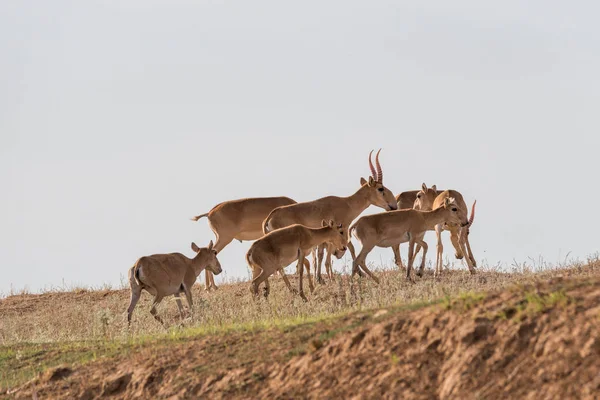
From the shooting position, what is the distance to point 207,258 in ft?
71.2

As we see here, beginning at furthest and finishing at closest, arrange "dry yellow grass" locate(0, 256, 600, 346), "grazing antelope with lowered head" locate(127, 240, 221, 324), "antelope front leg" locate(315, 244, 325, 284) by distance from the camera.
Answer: "antelope front leg" locate(315, 244, 325, 284) < "grazing antelope with lowered head" locate(127, 240, 221, 324) < "dry yellow grass" locate(0, 256, 600, 346)

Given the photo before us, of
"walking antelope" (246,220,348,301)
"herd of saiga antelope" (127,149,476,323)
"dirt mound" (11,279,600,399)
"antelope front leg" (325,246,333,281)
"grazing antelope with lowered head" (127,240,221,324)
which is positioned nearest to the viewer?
"dirt mound" (11,279,600,399)

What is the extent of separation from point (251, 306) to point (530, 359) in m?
10.5

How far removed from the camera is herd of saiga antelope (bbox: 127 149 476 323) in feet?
65.4

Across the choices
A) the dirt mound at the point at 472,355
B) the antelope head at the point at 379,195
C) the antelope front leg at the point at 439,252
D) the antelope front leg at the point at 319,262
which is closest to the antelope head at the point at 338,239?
the antelope front leg at the point at 319,262

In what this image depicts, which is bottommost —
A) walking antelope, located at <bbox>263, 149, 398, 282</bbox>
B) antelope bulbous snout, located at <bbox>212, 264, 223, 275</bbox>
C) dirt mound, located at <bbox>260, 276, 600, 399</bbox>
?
dirt mound, located at <bbox>260, 276, 600, 399</bbox>

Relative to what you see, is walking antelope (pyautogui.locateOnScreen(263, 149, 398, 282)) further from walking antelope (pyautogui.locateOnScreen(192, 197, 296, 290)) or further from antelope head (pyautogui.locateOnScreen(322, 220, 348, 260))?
walking antelope (pyautogui.locateOnScreen(192, 197, 296, 290))

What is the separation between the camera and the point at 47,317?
24.5 metres

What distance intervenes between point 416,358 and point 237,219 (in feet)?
53.1

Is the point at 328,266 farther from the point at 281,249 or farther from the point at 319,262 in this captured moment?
the point at 281,249

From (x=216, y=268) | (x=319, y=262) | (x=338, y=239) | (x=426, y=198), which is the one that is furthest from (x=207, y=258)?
(x=426, y=198)

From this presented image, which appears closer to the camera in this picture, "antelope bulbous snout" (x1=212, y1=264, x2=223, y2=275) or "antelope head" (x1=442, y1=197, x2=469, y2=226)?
"antelope bulbous snout" (x1=212, y1=264, x2=223, y2=275)

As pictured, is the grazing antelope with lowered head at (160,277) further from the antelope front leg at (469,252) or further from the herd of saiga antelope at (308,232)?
the antelope front leg at (469,252)

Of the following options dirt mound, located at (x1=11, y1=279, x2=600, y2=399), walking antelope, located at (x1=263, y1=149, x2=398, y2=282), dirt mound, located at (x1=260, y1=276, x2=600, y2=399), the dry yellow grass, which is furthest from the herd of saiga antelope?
dirt mound, located at (x1=260, y1=276, x2=600, y2=399)
